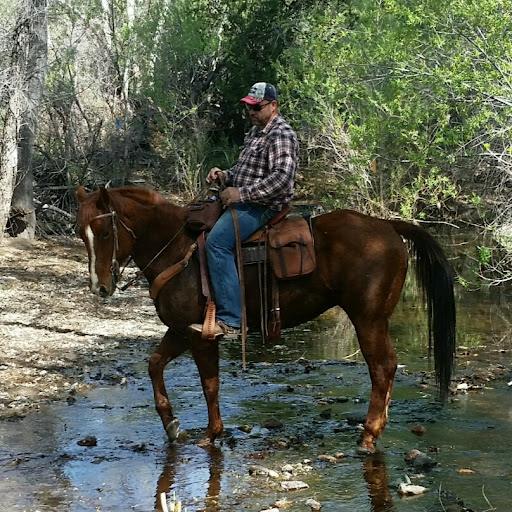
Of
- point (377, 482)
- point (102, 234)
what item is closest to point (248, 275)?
point (102, 234)

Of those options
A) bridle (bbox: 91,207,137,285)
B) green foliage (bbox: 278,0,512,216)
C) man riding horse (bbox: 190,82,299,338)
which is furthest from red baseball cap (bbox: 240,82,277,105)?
green foliage (bbox: 278,0,512,216)

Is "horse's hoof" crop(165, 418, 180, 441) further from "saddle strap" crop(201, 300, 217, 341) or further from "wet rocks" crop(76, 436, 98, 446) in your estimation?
"saddle strap" crop(201, 300, 217, 341)

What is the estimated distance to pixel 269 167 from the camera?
6.88m

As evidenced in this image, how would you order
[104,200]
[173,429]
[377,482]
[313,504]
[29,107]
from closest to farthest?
[313,504] → [377,482] → [104,200] → [173,429] → [29,107]

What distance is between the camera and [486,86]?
12938mm

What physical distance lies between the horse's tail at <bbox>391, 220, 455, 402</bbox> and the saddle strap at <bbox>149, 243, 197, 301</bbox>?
Result: 5.88 feet

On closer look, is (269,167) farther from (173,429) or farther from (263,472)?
(263,472)

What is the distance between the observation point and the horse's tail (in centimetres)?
727

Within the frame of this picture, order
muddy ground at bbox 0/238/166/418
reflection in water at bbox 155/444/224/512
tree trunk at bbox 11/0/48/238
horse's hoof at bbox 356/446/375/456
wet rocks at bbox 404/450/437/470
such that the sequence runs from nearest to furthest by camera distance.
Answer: reflection in water at bbox 155/444/224/512
wet rocks at bbox 404/450/437/470
horse's hoof at bbox 356/446/375/456
muddy ground at bbox 0/238/166/418
tree trunk at bbox 11/0/48/238

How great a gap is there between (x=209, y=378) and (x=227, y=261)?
99 cm

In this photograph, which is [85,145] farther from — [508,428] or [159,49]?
[508,428]

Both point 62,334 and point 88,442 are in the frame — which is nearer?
point 88,442

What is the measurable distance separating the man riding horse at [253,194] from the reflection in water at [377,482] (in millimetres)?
1504

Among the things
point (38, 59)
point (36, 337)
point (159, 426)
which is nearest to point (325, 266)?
point (159, 426)
